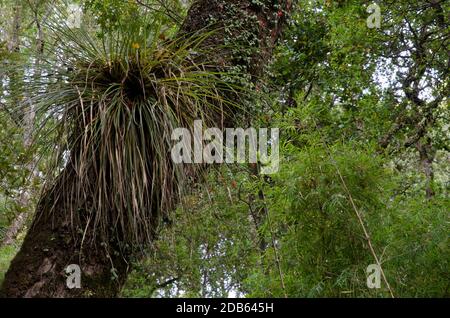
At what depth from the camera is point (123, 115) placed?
5.83 feet

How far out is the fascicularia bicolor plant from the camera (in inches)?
65.9

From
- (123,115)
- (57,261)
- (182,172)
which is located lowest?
(57,261)

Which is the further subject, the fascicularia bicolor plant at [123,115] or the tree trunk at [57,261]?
the fascicularia bicolor plant at [123,115]

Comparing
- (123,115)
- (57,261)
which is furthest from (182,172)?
(57,261)

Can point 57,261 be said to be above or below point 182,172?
below

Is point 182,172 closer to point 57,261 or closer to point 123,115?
point 123,115

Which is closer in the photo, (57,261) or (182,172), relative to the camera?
(57,261)

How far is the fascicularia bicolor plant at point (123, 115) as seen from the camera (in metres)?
1.67

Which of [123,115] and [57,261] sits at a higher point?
[123,115]

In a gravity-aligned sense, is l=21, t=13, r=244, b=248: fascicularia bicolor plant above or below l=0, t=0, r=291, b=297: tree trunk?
above

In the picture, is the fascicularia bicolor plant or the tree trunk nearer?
the tree trunk

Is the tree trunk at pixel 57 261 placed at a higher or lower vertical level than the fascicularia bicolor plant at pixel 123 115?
lower

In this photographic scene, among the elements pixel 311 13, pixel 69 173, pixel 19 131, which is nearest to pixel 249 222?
pixel 311 13

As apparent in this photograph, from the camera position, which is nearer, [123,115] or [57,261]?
[57,261]
